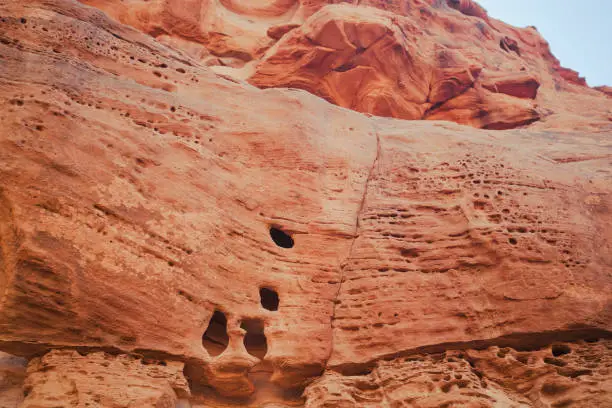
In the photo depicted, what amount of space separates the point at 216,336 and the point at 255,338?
1.65 ft

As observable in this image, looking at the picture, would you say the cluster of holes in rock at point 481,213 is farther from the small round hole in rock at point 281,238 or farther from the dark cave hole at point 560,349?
the small round hole in rock at point 281,238

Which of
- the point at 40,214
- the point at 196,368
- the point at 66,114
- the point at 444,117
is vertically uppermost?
the point at 444,117

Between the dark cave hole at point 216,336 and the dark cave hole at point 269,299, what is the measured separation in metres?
0.65

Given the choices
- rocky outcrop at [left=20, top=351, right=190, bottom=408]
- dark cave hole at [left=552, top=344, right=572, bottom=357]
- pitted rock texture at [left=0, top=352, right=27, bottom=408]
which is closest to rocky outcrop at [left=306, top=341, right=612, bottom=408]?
dark cave hole at [left=552, top=344, right=572, bottom=357]

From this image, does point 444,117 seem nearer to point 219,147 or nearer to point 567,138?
point 567,138

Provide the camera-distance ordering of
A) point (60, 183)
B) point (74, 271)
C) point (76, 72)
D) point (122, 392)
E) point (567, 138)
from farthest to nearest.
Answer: point (567, 138), point (76, 72), point (60, 183), point (74, 271), point (122, 392)

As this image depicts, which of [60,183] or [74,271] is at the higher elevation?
[60,183]

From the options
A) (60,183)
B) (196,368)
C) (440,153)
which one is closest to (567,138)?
(440,153)

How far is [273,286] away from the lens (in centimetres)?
640

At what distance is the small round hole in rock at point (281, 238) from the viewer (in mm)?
7562

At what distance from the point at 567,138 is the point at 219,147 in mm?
6565

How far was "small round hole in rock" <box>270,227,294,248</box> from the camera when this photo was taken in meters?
7.56

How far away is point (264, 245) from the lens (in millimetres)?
6730

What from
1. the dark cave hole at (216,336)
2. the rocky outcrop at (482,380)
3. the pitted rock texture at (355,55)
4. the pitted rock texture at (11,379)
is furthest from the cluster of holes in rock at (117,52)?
the pitted rock texture at (355,55)
